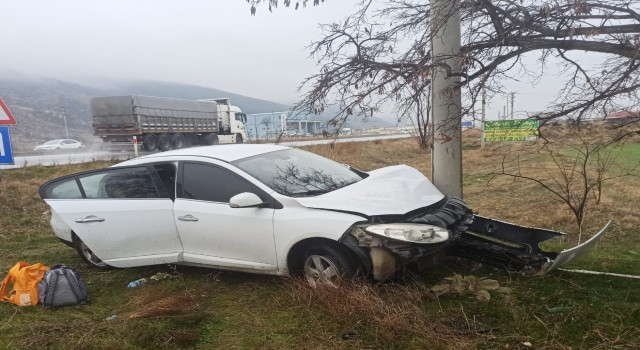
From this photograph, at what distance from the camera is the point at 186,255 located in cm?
461

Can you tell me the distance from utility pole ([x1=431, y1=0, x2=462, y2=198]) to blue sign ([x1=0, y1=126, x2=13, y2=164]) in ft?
21.4

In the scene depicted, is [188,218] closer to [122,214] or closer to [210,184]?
[210,184]

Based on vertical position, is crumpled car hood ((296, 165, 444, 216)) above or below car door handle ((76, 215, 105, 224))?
above

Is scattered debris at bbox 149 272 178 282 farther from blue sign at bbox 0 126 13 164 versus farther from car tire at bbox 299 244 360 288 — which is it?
blue sign at bbox 0 126 13 164

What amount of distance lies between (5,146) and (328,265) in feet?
20.0

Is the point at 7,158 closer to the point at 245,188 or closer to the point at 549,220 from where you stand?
the point at 245,188

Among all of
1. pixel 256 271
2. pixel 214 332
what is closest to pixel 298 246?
pixel 256 271

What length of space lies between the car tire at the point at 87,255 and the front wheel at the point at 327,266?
2.84 m

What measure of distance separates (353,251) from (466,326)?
3.33 ft

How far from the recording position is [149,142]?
81.6 feet

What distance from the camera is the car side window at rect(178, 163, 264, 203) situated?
14.4 ft

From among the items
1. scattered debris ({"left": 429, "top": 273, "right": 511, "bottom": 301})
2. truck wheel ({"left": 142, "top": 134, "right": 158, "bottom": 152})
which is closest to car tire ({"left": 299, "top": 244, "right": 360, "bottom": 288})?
scattered debris ({"left": 429, "top": 273, "right": 511, "bottom": 301})

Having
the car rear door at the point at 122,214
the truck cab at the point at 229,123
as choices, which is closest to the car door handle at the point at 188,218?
the car rear door at the point at 122,214

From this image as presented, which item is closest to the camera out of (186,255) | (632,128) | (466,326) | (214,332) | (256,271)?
(466,326)
